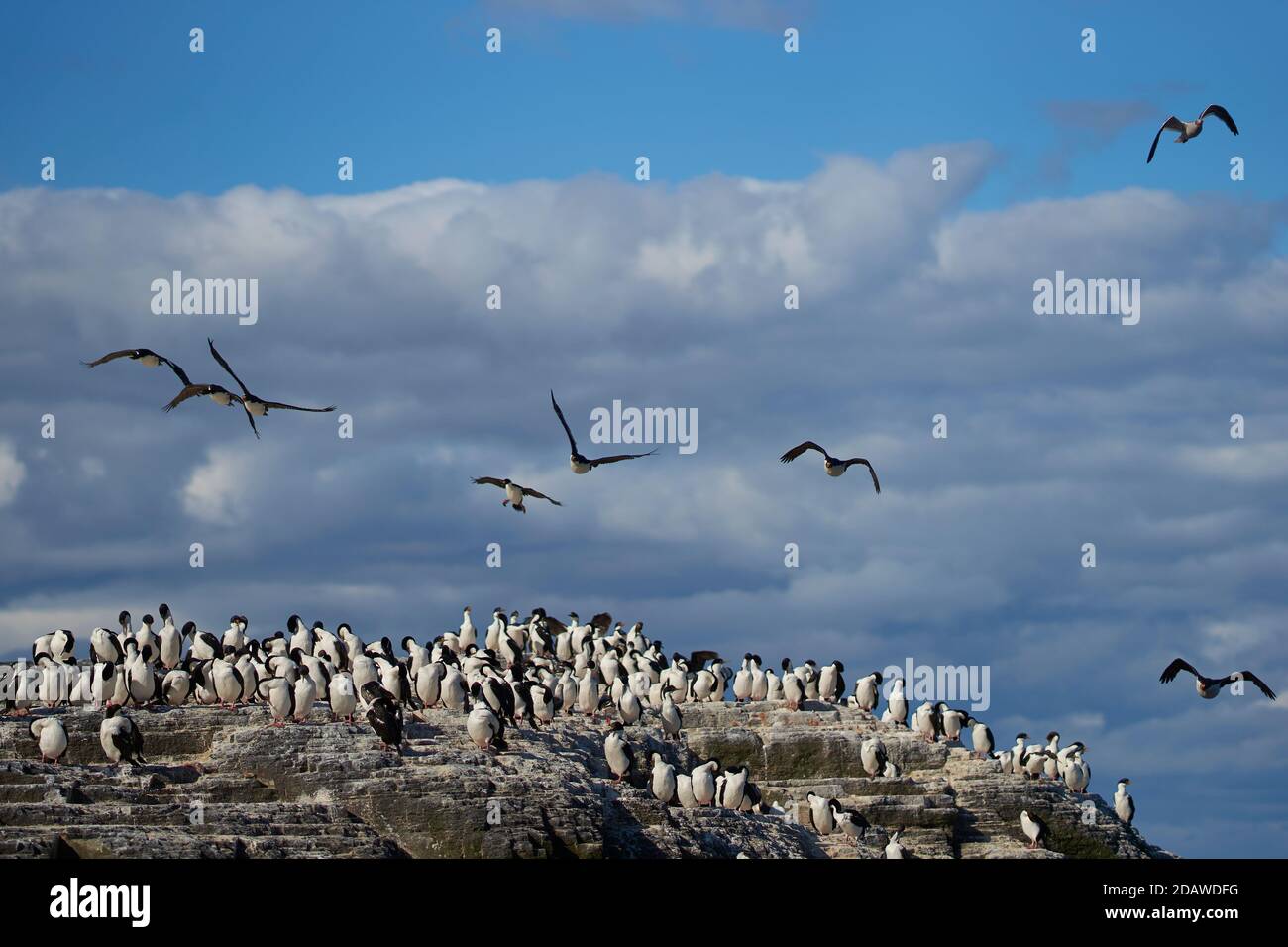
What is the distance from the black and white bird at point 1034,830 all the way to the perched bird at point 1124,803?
40.3 feet

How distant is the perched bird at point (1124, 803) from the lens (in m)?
68.2

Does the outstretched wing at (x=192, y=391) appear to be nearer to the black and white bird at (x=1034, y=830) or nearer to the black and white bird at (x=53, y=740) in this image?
the black and white bird at (x=53, y=740)

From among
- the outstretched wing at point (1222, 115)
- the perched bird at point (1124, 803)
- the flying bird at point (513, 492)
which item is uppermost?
the outstretched wing at point (1222, 115)

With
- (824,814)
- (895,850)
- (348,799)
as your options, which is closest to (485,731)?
(348,799)

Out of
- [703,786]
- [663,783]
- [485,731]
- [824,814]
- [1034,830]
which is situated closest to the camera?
[485,731]

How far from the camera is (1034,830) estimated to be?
56.1m

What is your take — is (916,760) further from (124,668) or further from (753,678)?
(124,668)

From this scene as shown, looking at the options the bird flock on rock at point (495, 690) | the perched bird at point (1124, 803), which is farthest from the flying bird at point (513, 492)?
the perched bird at point (1124, 803)

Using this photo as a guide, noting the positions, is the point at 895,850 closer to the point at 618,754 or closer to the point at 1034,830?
the point at 1034,830

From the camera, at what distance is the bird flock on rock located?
4069cm

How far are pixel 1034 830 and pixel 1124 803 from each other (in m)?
13.7
